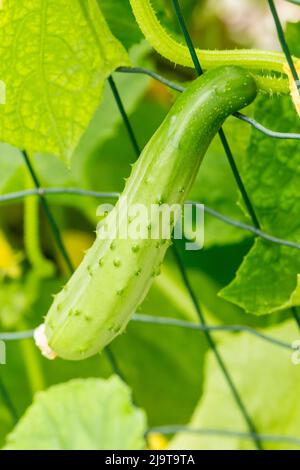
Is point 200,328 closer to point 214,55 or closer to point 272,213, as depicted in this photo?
point 272,213

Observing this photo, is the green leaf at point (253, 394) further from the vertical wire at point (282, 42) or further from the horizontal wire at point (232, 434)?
the vertical wire at point (282, 42)

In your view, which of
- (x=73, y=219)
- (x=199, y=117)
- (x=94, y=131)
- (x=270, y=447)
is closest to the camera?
(x=199, y=117)

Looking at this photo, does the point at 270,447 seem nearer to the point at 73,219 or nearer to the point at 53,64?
the point at 53,64

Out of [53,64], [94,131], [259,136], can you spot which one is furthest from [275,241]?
[94,131]

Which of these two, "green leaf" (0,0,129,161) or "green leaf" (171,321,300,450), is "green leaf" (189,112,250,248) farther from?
"green leaf" (0,0,129,161)

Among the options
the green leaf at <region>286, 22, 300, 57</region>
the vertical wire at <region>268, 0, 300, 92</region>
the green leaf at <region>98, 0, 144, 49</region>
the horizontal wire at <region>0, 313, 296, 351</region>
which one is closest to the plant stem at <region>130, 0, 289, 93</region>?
the vertical wire at <region>268, 0, 300, 92</region>

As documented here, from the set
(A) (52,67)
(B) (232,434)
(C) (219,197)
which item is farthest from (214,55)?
(B) (232,434)
